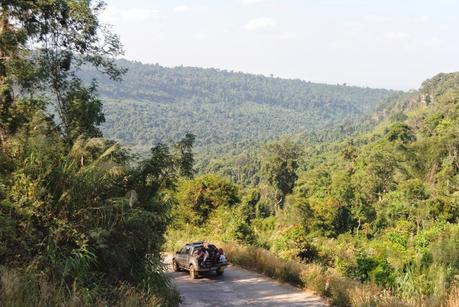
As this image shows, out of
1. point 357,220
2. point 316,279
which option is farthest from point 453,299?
point 357,220

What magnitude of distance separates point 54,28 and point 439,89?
171 m

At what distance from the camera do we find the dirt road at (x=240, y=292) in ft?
39.4

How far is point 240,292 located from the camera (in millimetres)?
13523

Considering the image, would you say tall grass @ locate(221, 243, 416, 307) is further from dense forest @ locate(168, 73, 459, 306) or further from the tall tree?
the tall tree

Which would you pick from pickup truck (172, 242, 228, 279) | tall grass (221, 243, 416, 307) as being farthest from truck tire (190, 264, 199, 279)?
tall grass (221, 243, 416, 307)

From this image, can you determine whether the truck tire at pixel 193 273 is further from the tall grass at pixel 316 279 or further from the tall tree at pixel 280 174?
the tall tree at pixel 280 174

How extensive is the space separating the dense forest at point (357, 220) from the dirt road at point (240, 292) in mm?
425

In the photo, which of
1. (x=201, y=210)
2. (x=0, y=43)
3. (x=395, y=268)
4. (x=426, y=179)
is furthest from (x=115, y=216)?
(x=426, y=179)

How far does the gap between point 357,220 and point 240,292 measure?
127 ft

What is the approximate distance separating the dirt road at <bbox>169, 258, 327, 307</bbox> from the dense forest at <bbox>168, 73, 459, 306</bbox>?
0.43 meters

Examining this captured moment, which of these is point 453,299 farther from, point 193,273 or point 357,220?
point 357,220

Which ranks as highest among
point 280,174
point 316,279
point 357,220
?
point 280,174

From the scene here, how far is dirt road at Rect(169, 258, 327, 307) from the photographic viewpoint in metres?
12.0

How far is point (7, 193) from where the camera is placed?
787 cm
